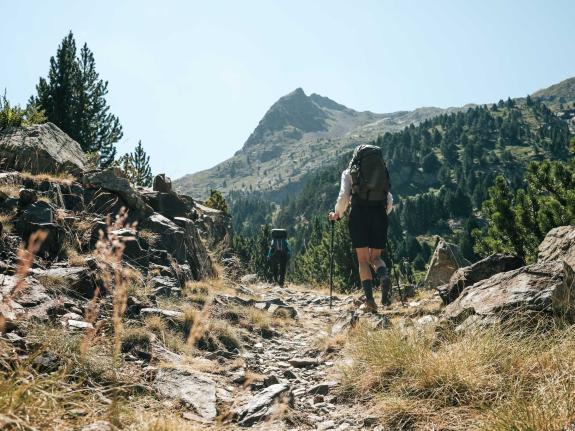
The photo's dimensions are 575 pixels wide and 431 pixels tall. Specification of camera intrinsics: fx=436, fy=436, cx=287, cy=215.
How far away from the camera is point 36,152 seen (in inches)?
320

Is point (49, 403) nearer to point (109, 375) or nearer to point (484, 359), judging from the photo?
point (109, 375)

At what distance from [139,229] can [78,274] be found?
3022mm

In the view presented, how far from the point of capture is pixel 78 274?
5.09 meters

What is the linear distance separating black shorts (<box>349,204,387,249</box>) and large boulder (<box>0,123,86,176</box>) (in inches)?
219

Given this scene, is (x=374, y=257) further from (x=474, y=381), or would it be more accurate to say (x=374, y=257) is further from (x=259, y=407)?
(x=259, y=407)

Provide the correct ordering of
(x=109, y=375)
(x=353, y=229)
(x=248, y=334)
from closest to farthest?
(x=109, y=375)
(x=248, y=334)
(x=353, y=229)

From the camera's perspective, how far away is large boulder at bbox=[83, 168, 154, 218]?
811 cm

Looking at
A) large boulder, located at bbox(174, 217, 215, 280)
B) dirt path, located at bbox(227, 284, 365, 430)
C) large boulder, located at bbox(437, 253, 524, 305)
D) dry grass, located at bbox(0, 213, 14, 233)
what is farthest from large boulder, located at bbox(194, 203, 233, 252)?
large boulder, located at bbox(437, 253, 524, 305)

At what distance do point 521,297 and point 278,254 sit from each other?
1233 centimetres

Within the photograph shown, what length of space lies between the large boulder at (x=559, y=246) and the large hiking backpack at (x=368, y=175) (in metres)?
2.52

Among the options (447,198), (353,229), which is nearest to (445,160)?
(447,198)

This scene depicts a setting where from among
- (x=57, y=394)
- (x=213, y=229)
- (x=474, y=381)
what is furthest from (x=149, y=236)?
(x=213, y=229)

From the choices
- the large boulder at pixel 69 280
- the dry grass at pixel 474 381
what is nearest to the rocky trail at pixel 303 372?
the dry grass at pixel 474 381

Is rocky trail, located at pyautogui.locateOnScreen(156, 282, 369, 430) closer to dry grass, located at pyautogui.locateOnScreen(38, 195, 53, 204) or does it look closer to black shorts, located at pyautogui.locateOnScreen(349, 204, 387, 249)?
black shorts, located at pyautogui.locateOnScreen(349, 204, 387, 249)
